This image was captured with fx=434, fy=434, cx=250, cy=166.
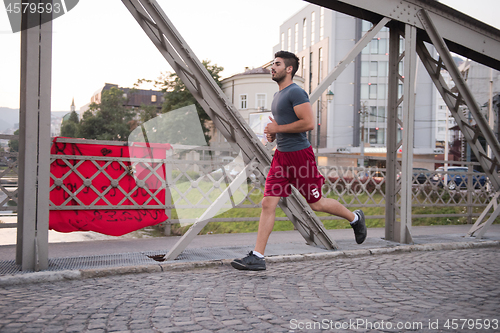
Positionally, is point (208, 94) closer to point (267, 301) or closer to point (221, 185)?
point (267, 301)

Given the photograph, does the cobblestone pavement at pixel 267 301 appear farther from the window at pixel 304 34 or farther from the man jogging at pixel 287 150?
the window at pixel 304 34

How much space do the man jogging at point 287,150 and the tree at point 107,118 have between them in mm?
53721

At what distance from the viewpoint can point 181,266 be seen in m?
4.49

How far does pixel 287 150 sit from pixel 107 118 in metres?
56.3

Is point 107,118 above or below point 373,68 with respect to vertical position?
below

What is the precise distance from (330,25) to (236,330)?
5617 centimetres

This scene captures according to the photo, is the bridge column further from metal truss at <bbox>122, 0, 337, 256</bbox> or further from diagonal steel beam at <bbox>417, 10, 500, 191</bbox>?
diagonal steel beam at <bbox>417, 10, 500, 191</bbox>

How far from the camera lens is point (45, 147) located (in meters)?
4.19

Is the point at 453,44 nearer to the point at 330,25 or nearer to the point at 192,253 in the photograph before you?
the point at 192,253

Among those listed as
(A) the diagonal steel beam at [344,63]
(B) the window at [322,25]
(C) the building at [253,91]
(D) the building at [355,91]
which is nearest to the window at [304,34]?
(D) the building at [355,91]

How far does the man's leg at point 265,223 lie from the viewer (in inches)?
181

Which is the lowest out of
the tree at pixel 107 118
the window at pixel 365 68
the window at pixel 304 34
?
the tree at pixel 107 118

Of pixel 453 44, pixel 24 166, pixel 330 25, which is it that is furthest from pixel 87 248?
pixel 330 25

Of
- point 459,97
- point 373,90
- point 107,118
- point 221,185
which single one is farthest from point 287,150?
point 107,118
